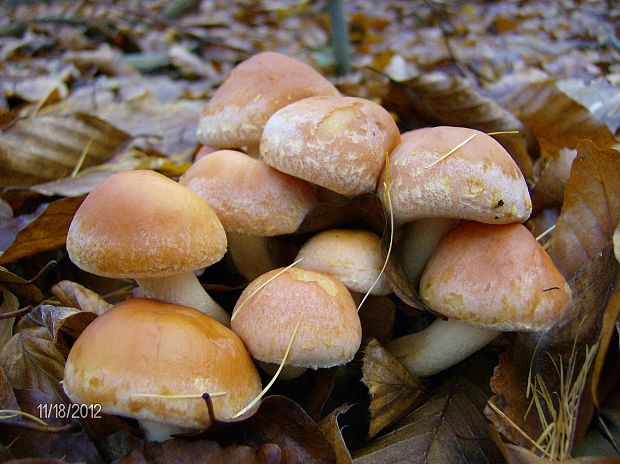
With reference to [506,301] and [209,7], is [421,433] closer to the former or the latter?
[506,301]

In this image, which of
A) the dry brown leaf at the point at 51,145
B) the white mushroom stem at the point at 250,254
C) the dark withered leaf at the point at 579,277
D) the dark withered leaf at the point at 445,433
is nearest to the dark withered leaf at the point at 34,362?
the white mushroom stem at the point at 250,254

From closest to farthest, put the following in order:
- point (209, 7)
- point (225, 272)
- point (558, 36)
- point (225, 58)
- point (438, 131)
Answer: point (438, 131) < point (225, 272) < point (225, 58) < point (558, 36) < point (209, 7)

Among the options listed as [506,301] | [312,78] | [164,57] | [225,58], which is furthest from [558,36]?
[506,301]

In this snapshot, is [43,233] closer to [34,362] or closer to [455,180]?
[34,362]

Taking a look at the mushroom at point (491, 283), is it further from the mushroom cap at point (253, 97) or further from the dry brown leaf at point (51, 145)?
the dry brown leaf at point (51, 145)

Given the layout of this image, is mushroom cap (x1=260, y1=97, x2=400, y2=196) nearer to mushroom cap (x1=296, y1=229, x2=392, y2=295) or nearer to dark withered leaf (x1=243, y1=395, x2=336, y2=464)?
mushroom cap (x1=296, y1=229, x2=392, y2=295)

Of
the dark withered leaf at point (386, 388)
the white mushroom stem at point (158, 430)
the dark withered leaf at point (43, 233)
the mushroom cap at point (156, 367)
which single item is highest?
the mushroom cap at point (156, 367)
